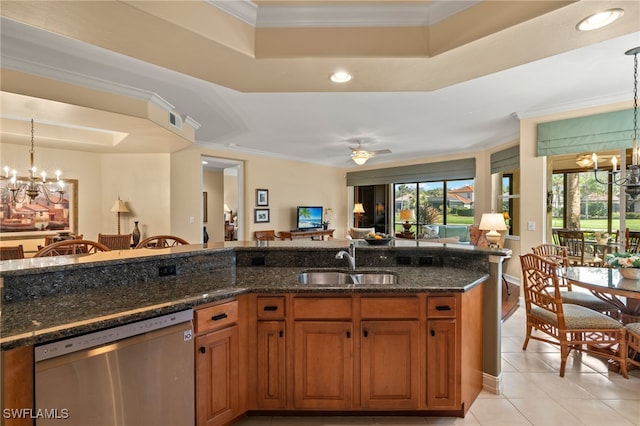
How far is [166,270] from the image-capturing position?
7.33 ft

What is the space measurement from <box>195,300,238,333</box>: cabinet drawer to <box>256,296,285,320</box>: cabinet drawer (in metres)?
0.16

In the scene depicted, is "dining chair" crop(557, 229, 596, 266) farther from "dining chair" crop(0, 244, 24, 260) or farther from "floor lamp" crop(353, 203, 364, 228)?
"dining chair" crop(0, 244, 24, 260)

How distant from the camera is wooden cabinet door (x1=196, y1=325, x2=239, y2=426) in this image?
1.73 meters

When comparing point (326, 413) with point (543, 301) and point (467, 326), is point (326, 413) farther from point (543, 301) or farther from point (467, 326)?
point (543, 301)

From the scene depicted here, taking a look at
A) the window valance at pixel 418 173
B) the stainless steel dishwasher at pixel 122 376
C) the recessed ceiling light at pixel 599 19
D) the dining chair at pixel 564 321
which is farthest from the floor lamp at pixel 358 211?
the stainless steel dishwasher at pixel 122 376

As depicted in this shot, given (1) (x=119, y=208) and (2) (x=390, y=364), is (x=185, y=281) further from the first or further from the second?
(1) (x=119, y=208)

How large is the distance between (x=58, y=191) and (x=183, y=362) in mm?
5329

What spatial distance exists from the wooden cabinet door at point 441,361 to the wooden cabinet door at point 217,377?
1230mm

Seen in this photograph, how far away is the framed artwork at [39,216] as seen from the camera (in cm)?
480

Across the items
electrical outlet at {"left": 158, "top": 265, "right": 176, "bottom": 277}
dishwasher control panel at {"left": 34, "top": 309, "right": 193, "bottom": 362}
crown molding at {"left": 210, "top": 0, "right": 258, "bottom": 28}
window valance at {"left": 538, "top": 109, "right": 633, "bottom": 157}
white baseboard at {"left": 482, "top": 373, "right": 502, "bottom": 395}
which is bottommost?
white baseboard at {"left": 482, "top": 373, "right": 502, "bottom": 395}

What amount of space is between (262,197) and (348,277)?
5128 mm

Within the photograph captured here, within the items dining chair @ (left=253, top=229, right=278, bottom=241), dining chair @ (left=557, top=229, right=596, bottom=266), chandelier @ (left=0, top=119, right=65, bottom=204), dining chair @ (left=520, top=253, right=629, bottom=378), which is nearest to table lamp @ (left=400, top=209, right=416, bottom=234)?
dining chair @ (left=557, top=229, right=596, bottom=266)

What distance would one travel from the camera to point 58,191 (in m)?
5.24

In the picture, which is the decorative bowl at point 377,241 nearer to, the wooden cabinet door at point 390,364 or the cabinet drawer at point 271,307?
the wooden cabinet door at point 390,364
